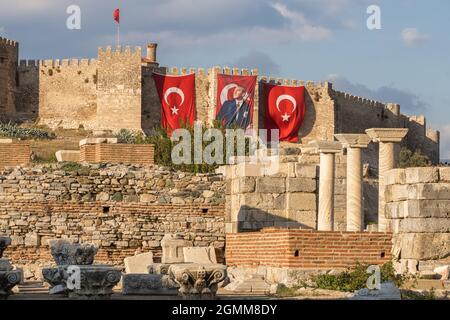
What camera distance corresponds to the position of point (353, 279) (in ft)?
69.9

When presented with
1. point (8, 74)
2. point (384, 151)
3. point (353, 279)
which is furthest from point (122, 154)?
point (8, 74)

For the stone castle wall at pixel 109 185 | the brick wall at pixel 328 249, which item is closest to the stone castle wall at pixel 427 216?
the brick wall at pixel 328 249

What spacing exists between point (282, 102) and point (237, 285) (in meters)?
57.4

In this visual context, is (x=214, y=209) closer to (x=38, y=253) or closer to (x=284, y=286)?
(x=38, y=253)

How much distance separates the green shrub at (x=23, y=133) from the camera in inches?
2785

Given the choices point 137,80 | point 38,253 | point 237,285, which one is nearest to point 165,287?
point 237,285

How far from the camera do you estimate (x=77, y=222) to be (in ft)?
89.4

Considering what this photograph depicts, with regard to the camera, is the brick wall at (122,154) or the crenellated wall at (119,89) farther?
the crenellated wall at (119,89)

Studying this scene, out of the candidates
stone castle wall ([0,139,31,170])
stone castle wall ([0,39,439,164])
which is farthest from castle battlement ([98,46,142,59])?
stone castle wall ([0,139,31,170])

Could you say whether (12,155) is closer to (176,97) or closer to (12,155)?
(12,155)

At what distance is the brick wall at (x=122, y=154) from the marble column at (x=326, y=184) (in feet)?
19.7

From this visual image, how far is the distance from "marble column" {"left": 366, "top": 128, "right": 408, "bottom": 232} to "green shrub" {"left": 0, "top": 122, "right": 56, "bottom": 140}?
4672 centimetres

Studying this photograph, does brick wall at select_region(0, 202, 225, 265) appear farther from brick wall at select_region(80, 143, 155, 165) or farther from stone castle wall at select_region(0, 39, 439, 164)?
stone castle wall at select_region(0, 39, 439, 164)

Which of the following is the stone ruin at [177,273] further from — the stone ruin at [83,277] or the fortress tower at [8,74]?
the fortress tower at [8,74]
